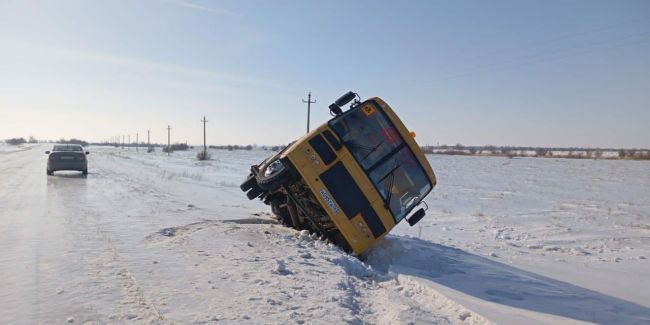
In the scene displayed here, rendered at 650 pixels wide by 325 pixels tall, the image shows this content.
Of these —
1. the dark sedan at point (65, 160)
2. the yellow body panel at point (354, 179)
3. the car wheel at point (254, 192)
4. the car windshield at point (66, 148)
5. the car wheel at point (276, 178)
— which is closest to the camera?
the yellow body panel at point (354, 179)

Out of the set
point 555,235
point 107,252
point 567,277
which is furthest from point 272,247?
point 555,235

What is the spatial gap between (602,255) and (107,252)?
8784 millimetres

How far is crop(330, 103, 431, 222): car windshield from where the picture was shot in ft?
24.2

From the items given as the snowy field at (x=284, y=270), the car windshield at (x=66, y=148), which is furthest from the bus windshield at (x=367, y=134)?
the car windshield at (x=66, y=148)

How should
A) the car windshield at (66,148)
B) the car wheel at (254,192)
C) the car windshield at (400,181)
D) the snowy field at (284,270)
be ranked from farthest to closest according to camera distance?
the car windshield at (66,148) → the car wheel at (254,192) → the car windshield at (400,181) → the snowy field at (284,270)

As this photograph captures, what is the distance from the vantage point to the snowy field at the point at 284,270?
4.40 meters

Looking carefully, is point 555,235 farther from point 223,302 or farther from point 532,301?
point 223,302

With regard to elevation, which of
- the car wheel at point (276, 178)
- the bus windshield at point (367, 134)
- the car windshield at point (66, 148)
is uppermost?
the bus windshield at point (367, 134)

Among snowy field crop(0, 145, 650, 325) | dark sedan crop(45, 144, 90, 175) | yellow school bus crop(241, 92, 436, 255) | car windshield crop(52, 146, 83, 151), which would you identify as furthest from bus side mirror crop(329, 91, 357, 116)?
car windshield crop(52, 146, 83, 151)

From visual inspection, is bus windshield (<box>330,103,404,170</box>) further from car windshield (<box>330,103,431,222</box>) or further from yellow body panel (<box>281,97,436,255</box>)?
yellow body panel (<box>281,97,436,255</box>)

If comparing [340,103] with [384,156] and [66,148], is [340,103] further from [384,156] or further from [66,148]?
[66,148]

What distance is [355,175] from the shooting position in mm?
7176

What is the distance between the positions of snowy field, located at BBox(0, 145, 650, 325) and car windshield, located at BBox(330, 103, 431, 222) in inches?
40.3

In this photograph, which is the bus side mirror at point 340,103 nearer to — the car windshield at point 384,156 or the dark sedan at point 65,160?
the car windshield at point 384,156
